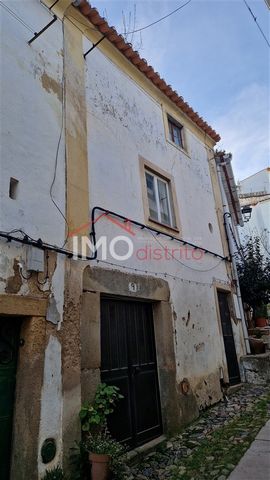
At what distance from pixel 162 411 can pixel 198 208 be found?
4454 mm

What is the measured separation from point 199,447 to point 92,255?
2.88 metres

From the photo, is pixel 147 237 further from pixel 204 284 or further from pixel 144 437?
pixel 144 437

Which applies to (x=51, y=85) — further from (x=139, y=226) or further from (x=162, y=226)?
(x=162, y=226)

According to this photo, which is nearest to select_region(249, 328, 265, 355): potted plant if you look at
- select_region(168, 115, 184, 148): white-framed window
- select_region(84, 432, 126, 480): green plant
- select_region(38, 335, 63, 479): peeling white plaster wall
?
select_region(168, 115, 184, 148): white-framed window

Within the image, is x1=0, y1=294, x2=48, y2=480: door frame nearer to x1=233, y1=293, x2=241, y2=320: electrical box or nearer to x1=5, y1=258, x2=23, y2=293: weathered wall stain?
x1=5, y1=258, x2=23, y2=293: weathered wall stain

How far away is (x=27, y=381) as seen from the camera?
3039 mm

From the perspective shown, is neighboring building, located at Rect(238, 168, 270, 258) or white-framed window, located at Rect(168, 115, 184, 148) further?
neighboring building, located at Rect(238, 168, 270, 258)

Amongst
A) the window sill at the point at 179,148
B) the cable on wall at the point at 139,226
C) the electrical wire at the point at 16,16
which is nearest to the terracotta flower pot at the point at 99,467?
the cable on wall at the point at 139,226

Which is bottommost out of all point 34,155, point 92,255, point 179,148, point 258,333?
point 258,333

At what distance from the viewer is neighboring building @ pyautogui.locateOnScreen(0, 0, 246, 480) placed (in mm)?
3141

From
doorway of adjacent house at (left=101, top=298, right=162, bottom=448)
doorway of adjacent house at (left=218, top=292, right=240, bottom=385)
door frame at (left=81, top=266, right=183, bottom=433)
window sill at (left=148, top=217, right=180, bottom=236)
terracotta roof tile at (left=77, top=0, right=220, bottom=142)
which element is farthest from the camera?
doorway of adjacent house at (left=218, top=292, right=240, bottom=385)

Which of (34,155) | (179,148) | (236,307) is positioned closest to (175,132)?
(179,148)

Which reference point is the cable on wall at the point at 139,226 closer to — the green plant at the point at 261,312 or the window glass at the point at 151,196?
the window glass at the point at 151,196

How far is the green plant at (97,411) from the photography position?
10.9ft
